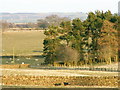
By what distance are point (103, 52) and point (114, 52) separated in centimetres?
144

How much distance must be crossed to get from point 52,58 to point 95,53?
586 cm

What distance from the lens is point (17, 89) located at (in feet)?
85.0

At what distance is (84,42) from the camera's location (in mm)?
57969

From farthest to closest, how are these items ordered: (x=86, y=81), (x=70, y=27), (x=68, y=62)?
(x=70, y=27) < (x=68, y=62) < (x=86, y=81)

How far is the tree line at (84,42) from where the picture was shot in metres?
55.2

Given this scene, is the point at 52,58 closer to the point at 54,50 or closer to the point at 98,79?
the point at 54,50

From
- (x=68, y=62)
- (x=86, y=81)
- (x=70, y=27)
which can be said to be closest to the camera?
(x=86, y=81)

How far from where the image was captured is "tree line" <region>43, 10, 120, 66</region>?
5519cm

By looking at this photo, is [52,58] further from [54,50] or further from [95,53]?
[95,53]

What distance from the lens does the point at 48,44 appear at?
5612 cm

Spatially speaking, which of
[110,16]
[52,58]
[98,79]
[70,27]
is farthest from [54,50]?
[98,79]
